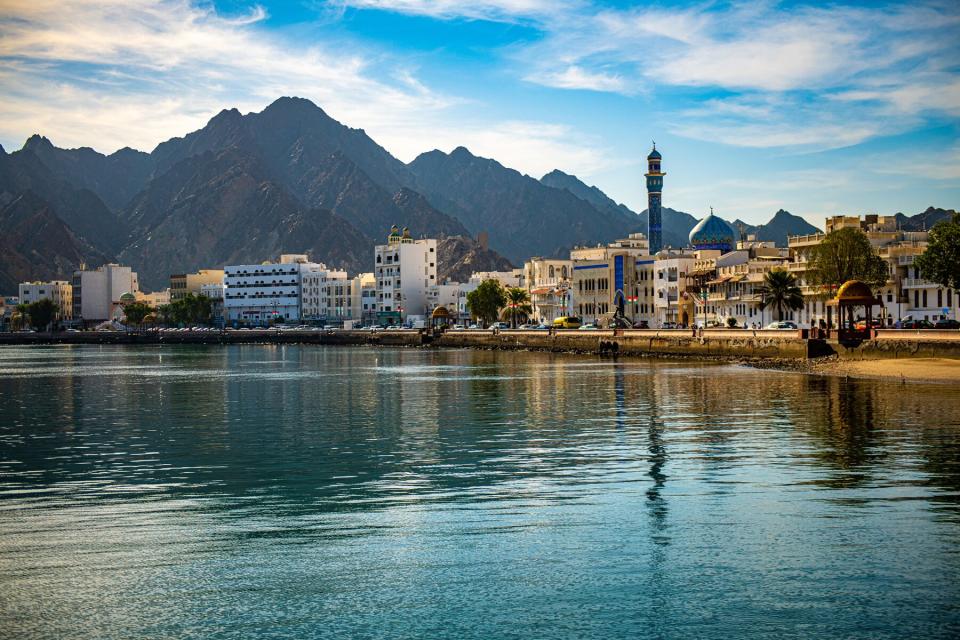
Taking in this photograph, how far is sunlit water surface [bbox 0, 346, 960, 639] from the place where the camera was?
60.0 ft

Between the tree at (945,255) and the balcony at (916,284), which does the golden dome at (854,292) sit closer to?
the tree at (945,255)

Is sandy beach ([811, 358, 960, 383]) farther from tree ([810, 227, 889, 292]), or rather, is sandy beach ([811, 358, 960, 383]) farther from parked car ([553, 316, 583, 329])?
parked car ([553, 316, 583, 329])

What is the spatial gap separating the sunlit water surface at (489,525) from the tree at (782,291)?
81337mm

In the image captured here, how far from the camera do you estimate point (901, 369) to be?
79688 millimetres

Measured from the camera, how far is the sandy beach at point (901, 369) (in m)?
74.3

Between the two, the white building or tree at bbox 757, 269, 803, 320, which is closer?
tree at bbox 757, 269, 803, 320

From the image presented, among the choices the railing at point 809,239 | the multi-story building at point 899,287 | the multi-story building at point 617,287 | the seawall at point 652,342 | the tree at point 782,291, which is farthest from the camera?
the multi-story building at point 617,287

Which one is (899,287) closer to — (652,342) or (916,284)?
(916,284)

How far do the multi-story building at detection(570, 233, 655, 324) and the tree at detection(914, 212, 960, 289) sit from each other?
80817 mm

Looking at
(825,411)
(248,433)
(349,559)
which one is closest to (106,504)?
(349,559)

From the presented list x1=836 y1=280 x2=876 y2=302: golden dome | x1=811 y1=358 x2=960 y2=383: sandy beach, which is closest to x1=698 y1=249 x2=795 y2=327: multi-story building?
x1=836 y1=280 x2=876 y2=302: golden dome

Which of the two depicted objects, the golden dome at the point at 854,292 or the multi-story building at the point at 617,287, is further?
the multi-story building at the point at 617,287

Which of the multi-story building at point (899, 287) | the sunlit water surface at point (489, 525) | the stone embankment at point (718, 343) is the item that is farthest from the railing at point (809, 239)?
the sunlit water surface at point (489, 525)

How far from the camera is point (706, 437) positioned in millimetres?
43781
